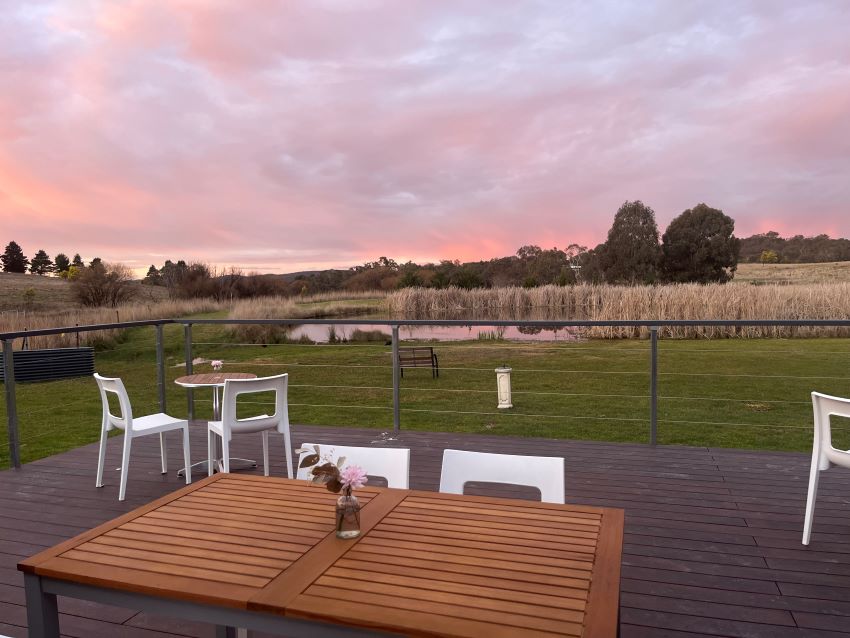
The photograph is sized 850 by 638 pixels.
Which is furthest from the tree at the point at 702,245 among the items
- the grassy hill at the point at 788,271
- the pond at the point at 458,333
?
the pond at the point at 458,333

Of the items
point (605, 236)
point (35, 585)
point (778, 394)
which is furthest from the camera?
point (605, 236)

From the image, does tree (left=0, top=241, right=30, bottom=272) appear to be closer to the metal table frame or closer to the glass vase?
the metal table frame

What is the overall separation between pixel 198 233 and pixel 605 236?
893 inches

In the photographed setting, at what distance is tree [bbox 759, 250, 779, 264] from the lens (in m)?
29.7

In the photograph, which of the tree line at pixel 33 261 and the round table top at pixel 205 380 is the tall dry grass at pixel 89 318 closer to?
the round table top at pixel 205 380

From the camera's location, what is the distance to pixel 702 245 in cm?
2967

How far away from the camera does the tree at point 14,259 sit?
36469 millimetres

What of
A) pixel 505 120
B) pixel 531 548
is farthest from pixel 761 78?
pixel 531 548

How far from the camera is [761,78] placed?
982 centimetres

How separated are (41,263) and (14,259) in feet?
4.59

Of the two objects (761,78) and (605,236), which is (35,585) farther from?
(605,236)

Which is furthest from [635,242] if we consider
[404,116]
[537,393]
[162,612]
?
[162,612]

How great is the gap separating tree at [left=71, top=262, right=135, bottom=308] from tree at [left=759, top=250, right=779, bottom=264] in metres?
28.3

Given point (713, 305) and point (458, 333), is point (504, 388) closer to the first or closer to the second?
point (713, 305)
